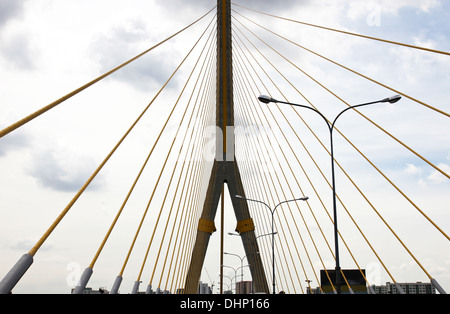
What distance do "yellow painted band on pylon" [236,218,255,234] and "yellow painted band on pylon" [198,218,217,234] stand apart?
2.21 meters

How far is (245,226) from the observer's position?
1422 inches

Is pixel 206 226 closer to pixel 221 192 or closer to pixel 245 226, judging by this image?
pixel 221 192

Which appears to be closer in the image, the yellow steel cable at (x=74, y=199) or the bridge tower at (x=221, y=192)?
the yellow steel cable at (x=74, y=199)

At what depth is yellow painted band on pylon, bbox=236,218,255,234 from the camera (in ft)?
118

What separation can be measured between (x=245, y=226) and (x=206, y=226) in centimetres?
301

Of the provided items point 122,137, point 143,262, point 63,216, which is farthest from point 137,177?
point 63,216

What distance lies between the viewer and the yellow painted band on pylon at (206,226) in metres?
35.1

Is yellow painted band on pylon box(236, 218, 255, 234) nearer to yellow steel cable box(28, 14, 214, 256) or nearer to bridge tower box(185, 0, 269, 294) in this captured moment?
bridge tower box(185, 0, 269, 294)

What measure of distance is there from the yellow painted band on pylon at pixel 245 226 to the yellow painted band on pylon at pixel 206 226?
7.25 ft

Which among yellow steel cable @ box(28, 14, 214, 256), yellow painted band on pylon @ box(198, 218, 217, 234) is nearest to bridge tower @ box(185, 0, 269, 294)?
yellow painted band on pylon @ box(198, 218, 217, 234)

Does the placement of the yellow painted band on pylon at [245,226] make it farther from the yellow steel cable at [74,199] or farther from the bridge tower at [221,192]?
the yellow steel cable at [74,199]

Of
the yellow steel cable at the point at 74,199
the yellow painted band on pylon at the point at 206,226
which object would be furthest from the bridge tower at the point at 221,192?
the yellow steel cable at the point at 74,199
